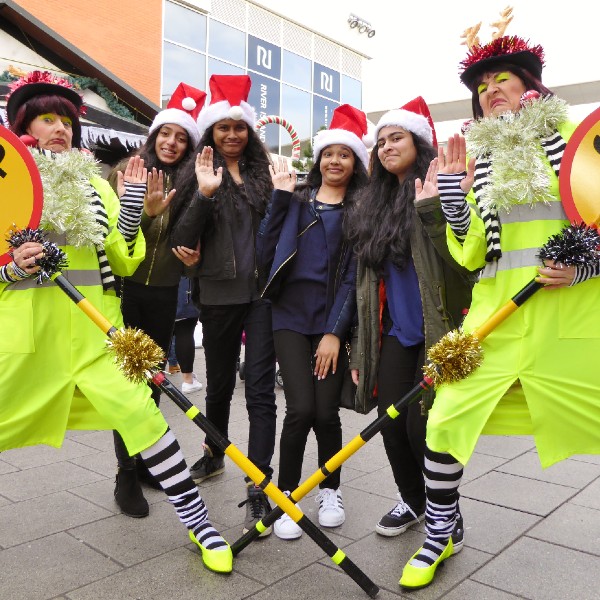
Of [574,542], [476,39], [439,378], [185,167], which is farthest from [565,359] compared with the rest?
[185,167]

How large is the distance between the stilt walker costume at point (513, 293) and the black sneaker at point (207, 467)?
5.20 ft

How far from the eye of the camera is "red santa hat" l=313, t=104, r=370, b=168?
130 inches

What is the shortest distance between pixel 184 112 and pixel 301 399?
6.02 ft

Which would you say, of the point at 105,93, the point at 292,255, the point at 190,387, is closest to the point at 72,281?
the point at 292,255

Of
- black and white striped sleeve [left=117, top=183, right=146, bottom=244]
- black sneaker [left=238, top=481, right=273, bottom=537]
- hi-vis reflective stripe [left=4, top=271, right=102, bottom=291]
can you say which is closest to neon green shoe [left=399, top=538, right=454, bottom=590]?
black sneaker [left=238, top=481, right=273, bottom=537]

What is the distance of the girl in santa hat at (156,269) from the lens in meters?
3.30

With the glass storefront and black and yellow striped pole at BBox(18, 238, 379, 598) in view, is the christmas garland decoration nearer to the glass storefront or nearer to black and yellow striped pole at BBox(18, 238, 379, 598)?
the glass storefront

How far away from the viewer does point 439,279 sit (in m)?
2.80

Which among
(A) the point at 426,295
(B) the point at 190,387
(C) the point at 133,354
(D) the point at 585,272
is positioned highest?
(D) the point at 585,272

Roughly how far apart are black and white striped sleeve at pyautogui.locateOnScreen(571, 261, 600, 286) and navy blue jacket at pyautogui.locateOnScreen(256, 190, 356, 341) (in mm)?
1104

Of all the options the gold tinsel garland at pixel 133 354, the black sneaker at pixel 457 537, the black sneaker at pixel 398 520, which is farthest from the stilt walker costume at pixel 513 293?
the gold tinsel garland at pixel 133 354

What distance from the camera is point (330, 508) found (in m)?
3.18

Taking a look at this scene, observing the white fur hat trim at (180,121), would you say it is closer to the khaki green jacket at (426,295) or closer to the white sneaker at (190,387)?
the khaki green jacket at (426,295)

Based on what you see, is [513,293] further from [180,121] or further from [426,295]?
[180,121]
